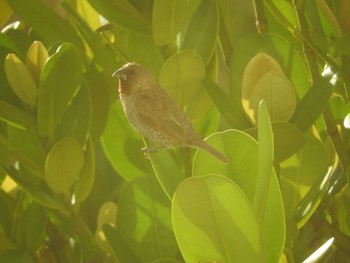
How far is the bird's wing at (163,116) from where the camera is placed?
72 cm

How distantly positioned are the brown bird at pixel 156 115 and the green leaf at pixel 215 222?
64 millimetres

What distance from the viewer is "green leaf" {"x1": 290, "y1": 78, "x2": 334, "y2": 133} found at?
78cm

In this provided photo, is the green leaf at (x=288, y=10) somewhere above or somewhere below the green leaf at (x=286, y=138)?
above

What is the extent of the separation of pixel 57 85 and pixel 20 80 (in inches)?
1.9

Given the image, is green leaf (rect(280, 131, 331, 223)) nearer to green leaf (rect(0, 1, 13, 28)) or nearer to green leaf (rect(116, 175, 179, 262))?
green leaf (rect(116, 175, 179, 262))

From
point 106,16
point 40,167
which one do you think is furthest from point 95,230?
point 106,16

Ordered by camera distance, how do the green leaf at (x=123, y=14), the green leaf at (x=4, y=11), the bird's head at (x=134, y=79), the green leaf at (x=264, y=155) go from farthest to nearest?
the green leaf at (x=4, y=11) → the green leaf at (x=123, y=14) → the bird's head at (x=134, y=79) → the green leaf at (x=264, y=155)

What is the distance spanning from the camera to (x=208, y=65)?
92 centimetres

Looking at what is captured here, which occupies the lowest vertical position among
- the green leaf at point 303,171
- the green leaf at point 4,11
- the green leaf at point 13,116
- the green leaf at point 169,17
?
the green leaf at point 303,171

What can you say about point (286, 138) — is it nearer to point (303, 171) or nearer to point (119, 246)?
point (303, 171)

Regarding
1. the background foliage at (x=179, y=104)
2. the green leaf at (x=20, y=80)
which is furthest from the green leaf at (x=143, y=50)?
the green leaf at (x=20, y=80)

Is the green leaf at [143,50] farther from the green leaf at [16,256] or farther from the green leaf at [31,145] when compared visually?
the green leaf at [16,256]

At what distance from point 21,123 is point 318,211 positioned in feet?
1.14

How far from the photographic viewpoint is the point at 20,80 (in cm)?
86
